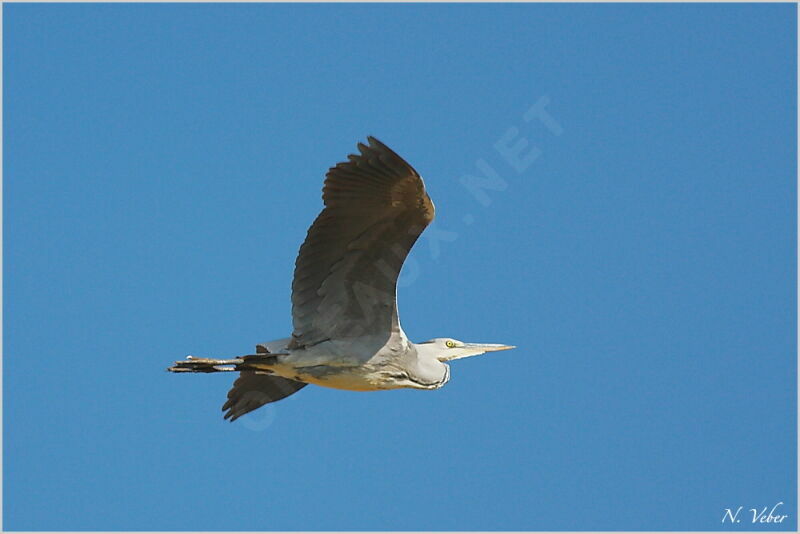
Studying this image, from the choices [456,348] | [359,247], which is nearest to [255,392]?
[456,348]

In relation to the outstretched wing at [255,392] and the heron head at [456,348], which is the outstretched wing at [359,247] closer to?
the heron head at [456,348]

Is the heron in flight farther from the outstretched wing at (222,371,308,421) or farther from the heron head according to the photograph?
the outstretched wing at (222,371,308,421)

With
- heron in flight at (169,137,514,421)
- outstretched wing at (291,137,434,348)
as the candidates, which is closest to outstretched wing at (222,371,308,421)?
heron in flight at (169,137,514,421)

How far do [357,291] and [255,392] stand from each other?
7.41ft

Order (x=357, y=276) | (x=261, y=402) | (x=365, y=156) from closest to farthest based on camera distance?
(x=365, y=156)
(x=357, y=276)
(x=261, y=402)

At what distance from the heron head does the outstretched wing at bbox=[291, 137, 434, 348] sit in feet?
2.89

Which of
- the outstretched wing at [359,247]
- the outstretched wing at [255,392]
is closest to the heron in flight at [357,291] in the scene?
the outstretched wing at [359,247]

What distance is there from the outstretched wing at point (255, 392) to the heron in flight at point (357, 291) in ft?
4.34

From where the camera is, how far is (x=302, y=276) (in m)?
10.2

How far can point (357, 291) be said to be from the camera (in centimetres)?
1031

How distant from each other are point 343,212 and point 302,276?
2.72 ft

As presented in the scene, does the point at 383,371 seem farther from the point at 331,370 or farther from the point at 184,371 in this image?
the point at 184,371

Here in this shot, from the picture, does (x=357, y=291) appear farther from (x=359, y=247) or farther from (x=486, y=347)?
(x=486, y=347)

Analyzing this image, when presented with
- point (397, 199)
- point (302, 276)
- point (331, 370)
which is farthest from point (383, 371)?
point (397, 199)
